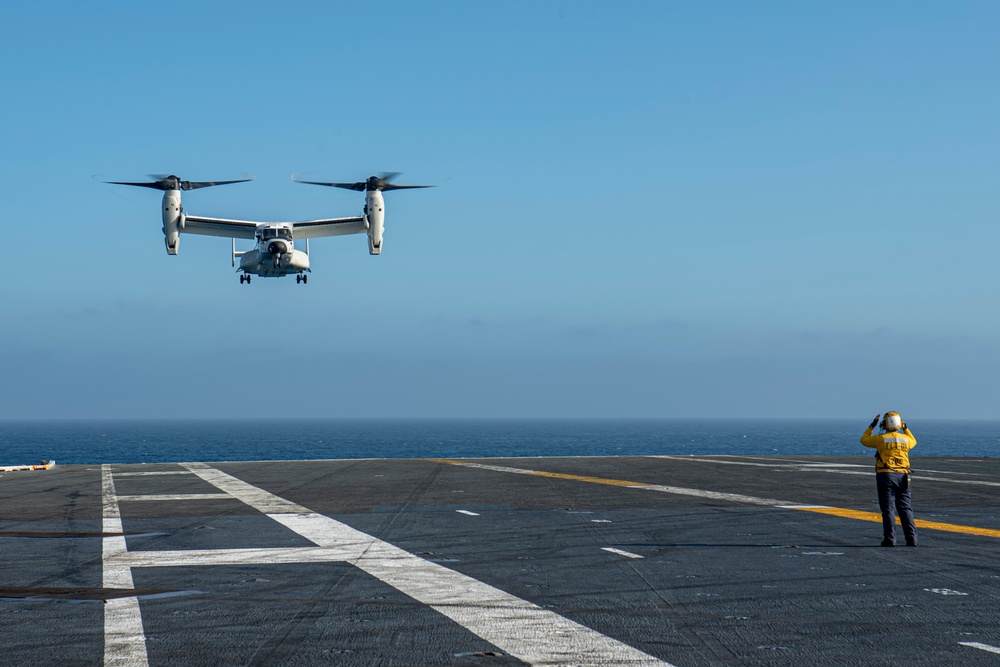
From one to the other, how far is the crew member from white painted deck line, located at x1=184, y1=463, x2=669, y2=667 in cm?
651

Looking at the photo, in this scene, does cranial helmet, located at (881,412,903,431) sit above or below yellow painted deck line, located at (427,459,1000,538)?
above

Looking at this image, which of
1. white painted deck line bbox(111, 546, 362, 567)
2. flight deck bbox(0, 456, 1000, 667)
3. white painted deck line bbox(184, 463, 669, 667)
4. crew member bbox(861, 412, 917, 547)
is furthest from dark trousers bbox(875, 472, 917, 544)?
white painted deck line bbox(111, 546, 362, 567)

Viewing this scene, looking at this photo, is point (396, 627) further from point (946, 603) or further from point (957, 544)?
point (957, 544)

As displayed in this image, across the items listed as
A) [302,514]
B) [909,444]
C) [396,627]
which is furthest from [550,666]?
[302,514]

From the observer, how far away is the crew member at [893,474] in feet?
41.2

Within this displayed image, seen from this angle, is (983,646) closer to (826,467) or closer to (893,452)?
(893,452)

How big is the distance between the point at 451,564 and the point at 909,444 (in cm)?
715

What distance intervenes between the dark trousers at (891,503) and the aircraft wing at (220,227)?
3651cm

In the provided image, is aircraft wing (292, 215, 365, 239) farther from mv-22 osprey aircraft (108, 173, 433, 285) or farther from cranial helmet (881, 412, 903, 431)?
cranial helmet (881, 412, 903, 431)

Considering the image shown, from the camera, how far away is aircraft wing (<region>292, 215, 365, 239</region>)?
44531 mm

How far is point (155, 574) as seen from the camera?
10750mm

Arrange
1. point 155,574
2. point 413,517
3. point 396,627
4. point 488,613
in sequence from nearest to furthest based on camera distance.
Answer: point 396,627
point 488,613
point 155,574
point 413,517

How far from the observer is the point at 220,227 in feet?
147

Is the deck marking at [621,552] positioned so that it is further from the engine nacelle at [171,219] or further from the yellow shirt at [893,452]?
the engine nacelle at [171,219]
